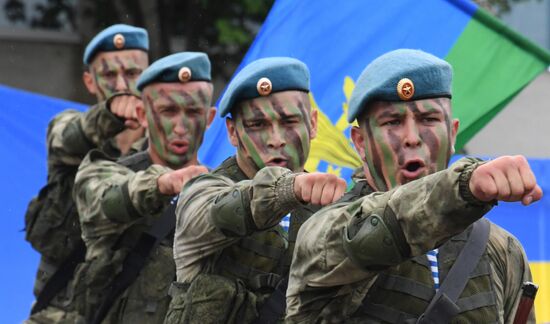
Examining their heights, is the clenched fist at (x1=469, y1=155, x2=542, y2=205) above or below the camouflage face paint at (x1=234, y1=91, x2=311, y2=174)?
above

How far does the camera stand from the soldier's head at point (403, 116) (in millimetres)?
4793

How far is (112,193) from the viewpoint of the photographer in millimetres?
6965

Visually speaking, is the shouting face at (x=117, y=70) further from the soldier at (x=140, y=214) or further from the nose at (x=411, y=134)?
the nose at (x=411, y=134)

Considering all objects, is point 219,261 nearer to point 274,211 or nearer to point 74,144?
point 274,211

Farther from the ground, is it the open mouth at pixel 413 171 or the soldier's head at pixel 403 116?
the soldier's head at pixel 403 116

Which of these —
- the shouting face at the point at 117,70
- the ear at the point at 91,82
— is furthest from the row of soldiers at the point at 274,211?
the ear at the point at 91,82

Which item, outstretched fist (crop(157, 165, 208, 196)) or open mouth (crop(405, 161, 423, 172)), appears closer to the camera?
open mouth (crop(405, 161, 423, 172))

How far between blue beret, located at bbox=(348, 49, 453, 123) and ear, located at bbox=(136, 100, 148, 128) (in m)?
2.86

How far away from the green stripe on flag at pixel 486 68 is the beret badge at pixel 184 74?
5.55 ft

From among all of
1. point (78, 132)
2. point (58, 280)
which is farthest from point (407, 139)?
point (58, 280)

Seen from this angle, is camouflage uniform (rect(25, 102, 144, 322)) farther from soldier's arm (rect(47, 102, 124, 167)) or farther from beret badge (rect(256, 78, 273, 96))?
beret badge (rect(256, 78, 273, 96))

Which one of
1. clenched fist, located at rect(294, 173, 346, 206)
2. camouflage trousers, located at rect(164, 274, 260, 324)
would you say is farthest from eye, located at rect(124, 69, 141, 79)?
clenched fist, located at rect(294, 173, 346, 206)

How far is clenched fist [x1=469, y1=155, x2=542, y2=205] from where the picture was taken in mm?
3574

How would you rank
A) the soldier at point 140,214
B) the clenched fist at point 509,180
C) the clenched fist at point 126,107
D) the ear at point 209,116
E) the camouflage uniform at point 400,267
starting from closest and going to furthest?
the clenched fist at point 509,180, the camouflage uniform at point 400,267, the soldier at point 140,214, the ear at point 209,116, the clenched fist at point 126,107
